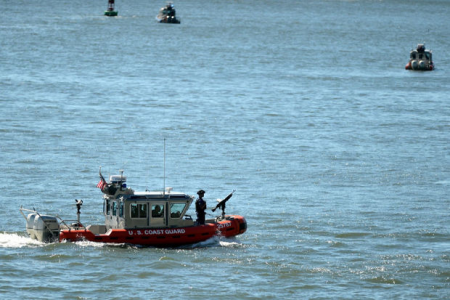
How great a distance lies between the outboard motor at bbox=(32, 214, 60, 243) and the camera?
35531mm

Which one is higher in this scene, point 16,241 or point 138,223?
point 138,223

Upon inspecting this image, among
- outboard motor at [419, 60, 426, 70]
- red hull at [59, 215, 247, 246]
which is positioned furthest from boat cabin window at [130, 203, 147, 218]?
outboard motor at [419, 60, 426, 70]

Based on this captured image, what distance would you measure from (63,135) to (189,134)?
812 cm

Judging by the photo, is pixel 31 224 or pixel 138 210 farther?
pixel 31 224

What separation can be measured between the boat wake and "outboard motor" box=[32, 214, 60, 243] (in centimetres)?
30

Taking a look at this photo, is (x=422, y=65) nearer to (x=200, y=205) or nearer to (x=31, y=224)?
(x=200, y=205)

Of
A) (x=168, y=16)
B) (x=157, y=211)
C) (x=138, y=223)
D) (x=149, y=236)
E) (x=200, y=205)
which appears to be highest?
(x=168, y=16)

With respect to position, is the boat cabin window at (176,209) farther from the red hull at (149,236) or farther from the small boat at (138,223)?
the red hull at (149,236)

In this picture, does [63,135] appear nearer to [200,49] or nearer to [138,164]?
[138,164]

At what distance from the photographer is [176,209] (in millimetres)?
35688

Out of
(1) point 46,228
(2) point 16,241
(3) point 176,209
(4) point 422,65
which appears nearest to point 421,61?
(4) point 422,65

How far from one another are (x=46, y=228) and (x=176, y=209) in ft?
15.4

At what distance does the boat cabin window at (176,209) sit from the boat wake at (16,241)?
15.7 ft

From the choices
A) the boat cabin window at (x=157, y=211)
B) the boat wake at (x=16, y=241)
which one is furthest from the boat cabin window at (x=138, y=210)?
the boat wake at (x=16, y=241)
